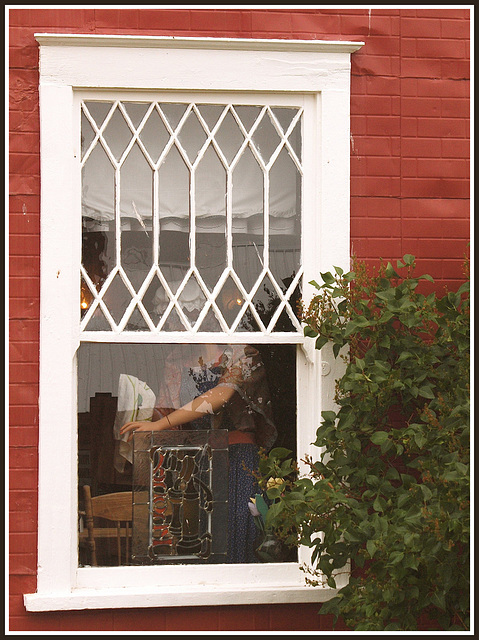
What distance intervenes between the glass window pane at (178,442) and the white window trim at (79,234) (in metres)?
0.08

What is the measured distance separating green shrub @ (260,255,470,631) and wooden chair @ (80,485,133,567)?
0.74 meters

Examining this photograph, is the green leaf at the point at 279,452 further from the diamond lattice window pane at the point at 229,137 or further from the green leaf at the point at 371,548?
the diamond lattice window pane at the point at 229,137

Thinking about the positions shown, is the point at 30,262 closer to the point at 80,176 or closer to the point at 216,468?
the point at 80,176

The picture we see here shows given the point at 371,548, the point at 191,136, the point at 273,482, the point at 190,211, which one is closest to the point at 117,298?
the point at 190,211

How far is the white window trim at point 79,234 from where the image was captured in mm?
3594

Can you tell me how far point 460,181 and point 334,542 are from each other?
74.4 inches

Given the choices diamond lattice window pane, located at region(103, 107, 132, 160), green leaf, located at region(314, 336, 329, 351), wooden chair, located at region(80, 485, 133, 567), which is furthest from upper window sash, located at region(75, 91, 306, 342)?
wooden chair, located at region(80, 485, 133, 567)

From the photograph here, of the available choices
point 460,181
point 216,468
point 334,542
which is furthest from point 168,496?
point 460,181

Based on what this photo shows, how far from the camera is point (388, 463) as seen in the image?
3639 mm

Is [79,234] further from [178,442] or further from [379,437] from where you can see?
[379,437]

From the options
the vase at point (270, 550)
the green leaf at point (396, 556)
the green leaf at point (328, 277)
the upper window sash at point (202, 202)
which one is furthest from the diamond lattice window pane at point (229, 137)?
the green leaf at point (396, 556)

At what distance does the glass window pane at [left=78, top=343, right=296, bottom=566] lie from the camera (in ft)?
12.2

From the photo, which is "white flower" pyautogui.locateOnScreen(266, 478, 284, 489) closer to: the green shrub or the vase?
the green shrub

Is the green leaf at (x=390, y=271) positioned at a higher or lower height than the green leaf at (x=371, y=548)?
higher
